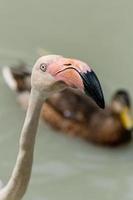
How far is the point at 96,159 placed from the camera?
3.22 meters

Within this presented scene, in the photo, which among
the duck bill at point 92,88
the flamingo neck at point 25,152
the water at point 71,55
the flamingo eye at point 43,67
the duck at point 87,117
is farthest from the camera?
the duck at point 87,117

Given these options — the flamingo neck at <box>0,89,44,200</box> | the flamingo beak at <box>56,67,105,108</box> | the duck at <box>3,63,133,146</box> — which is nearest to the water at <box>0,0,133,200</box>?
the duck at <box>3,63,133,146</box>

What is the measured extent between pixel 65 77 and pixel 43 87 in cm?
11

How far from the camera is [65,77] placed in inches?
60.0

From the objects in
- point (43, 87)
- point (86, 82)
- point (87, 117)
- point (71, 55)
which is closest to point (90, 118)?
point (87, 117)

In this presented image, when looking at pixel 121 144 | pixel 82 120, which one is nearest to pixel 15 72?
pixel 82 120

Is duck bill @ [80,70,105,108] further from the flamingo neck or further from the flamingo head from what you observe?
the flamingo neck

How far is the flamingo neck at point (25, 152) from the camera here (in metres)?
1.70

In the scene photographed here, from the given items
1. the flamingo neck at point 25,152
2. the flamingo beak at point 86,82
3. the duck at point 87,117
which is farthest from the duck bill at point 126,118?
the flamingo beak at point 86,82

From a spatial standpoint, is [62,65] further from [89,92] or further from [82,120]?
[82,120]

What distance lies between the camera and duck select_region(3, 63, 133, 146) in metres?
3.35

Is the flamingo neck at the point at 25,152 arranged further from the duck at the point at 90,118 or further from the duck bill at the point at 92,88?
the duck at the point at 90,118

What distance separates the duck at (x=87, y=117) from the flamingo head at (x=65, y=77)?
5.59 ft

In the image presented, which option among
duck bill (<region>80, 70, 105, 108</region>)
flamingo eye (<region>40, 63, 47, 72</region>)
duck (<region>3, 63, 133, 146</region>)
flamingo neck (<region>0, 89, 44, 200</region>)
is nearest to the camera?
duck bill (<region>80, 70, 105, 108</region>)
